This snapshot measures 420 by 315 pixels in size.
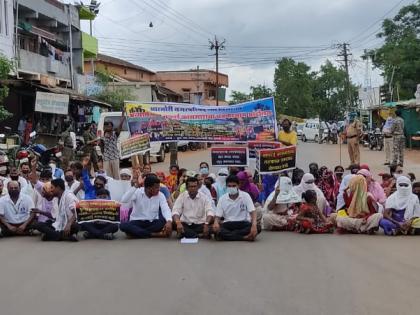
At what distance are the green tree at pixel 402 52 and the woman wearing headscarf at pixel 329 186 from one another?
1307 inches

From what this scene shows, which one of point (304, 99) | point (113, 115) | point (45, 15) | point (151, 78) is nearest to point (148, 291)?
point (113, 115)

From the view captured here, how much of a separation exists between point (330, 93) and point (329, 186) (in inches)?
3369

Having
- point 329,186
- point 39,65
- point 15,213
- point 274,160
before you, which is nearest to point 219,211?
point 274,160

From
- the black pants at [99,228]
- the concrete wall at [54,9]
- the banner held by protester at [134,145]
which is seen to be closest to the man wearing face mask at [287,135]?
the banner held by protester at [134,145]

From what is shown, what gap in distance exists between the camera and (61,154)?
1984cm

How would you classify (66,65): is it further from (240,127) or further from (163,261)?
(163,261)

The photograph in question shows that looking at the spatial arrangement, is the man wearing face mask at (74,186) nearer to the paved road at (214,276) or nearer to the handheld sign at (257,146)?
the paved road at (214,276)

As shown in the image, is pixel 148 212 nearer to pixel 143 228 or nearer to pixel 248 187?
pixel 143 228

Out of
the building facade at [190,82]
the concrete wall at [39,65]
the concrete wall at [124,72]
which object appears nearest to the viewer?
the concrete wall at [39,65]

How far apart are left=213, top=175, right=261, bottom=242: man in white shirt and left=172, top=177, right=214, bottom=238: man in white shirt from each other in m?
0.22

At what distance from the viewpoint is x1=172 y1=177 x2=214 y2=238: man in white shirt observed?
10.1 metres

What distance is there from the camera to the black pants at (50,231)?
10.0 metres

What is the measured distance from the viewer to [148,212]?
10.3 m

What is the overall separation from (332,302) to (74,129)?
25.8 meters
